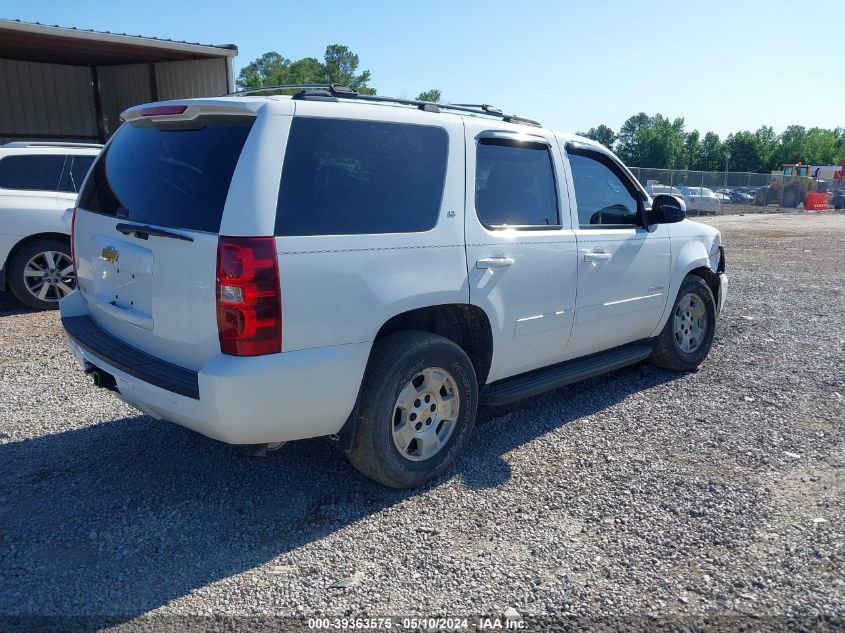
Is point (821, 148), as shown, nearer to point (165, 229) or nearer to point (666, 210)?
point (666, 210)

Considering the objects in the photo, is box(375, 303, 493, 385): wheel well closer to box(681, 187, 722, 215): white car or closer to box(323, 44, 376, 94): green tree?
box(681, 187, 722, 215): white car

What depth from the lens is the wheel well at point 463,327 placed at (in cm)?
372

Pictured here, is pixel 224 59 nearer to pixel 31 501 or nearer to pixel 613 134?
pixel 31 501

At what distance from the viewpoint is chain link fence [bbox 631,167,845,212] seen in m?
32.0

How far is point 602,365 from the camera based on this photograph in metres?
4.73

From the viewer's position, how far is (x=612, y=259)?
4594 mm

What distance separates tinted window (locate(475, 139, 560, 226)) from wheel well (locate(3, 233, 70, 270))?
560cm

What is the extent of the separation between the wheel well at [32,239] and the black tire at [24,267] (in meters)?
0.02

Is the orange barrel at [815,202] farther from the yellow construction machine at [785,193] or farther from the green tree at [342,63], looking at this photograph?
the green tree at [342,63]

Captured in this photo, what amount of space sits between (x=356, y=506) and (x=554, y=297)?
1.73 meters

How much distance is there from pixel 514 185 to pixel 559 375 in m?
1.26

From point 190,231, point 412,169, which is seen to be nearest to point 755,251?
point 412,169

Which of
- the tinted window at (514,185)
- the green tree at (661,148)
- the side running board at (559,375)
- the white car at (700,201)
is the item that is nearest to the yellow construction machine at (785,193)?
the white car at (700,201)

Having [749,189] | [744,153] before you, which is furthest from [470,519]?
[744,153]
